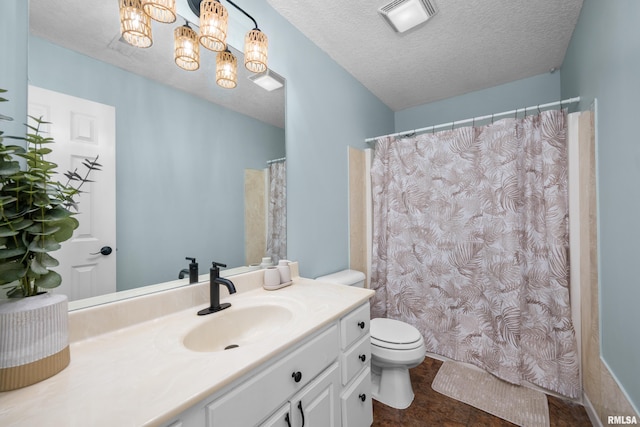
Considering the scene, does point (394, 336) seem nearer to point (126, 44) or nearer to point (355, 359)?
point (355, 359)

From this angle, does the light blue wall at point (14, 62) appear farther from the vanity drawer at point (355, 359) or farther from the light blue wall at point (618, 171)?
the light blue wall at point (618, 171)

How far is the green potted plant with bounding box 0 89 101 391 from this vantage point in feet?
1.92

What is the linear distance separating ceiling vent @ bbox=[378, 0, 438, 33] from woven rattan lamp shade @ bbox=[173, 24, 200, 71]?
3.71 feet

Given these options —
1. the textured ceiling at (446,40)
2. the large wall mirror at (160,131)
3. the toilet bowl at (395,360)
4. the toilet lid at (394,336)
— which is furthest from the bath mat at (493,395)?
the textured ceiling at (446,40)

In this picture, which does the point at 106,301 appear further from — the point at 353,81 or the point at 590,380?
the point at 590,380

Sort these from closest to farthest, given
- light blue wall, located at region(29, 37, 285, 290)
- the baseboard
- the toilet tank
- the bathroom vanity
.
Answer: the bathroom vanity, light blue wall, located at region(29, 37, 285, 290), the baseboard, the toilet tank

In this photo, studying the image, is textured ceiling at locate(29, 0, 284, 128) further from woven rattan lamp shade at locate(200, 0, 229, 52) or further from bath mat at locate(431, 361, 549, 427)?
bath mat at locate(431, 361, 549, 427)

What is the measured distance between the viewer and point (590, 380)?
56.9 inches

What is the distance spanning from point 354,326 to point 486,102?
259 cm

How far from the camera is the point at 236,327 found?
1100 millimetres

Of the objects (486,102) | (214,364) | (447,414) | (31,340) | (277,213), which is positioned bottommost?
(447,414)

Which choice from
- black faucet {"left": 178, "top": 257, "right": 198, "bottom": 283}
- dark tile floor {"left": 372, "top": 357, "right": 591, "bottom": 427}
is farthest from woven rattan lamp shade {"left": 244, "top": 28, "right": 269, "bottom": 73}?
dark tile floor {"left": 372, "top": 357, "right": 591, "bottom": 427}

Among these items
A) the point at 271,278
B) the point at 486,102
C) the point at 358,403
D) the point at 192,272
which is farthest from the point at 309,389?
the point at 486,102

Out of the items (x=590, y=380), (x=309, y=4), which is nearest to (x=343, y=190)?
(x=309, y=4)
